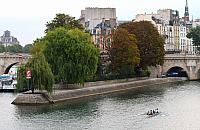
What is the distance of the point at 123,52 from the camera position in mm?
108625

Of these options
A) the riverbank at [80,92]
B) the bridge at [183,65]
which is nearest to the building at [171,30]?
the bridge at [183,65]

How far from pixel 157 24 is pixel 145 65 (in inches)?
2040

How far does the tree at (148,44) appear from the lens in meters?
118

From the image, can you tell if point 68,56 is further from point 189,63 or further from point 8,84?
point 189,63

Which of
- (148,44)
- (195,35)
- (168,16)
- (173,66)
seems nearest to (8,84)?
(148,44)

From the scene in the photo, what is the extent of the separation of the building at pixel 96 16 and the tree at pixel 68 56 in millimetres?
78124

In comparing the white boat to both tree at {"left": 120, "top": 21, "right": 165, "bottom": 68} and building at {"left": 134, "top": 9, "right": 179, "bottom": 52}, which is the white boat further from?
building at {"left": 134, "top": 9, "right": 179, "bottom": 52}

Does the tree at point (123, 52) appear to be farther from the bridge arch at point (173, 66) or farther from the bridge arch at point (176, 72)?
the bridge arch at point (176, 72)

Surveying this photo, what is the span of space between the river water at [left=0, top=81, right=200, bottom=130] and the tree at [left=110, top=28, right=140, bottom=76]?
17.8 m

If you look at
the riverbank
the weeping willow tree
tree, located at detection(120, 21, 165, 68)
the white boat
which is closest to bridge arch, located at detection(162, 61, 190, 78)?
the riverbank

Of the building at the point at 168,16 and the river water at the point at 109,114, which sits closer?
the river water at the point at 109,114

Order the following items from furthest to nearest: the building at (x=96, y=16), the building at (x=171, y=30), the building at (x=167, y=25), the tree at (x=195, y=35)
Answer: the tree at (x=195, y=35), the building at (x=171, y=30), the building at (x=167, y=25), the building at (x=96, y=16)

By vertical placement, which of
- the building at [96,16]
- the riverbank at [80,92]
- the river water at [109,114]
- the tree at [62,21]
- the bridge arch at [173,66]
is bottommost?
the river water at [109,114]

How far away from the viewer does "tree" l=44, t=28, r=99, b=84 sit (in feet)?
286
